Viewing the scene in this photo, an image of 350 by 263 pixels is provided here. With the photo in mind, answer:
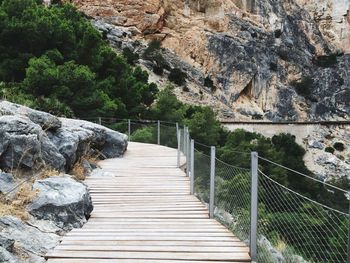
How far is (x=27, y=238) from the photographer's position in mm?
4746

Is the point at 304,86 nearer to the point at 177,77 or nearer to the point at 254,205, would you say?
the point at 177,77

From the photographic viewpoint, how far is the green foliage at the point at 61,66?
711 inches

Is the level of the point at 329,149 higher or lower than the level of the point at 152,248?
lower

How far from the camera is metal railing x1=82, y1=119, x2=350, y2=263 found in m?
3.65

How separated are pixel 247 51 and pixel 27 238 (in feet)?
171

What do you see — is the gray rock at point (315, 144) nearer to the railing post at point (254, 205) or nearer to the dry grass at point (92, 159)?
the dry grass at point (92, 159)

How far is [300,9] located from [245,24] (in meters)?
13.3

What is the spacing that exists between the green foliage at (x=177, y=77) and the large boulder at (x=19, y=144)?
40957mm

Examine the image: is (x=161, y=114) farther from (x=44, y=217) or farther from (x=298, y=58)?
(x=298, y=58)

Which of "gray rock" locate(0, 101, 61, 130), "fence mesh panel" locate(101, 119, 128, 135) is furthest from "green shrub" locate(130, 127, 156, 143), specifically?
"gray rock" locate(0, 101, 61, 130)

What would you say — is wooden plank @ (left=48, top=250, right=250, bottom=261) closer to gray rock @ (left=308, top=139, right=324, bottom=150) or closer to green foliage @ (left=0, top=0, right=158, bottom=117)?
green foliage @ (left=0, top=0, right=158, bottom=117)

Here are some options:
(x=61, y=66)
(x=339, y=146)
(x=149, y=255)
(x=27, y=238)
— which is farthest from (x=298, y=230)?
(x=339, y=146)

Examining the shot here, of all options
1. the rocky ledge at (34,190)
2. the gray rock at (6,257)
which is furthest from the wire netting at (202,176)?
the gray rock at (6,257)

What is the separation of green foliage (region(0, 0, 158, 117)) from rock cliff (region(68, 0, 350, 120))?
22.8 metres
